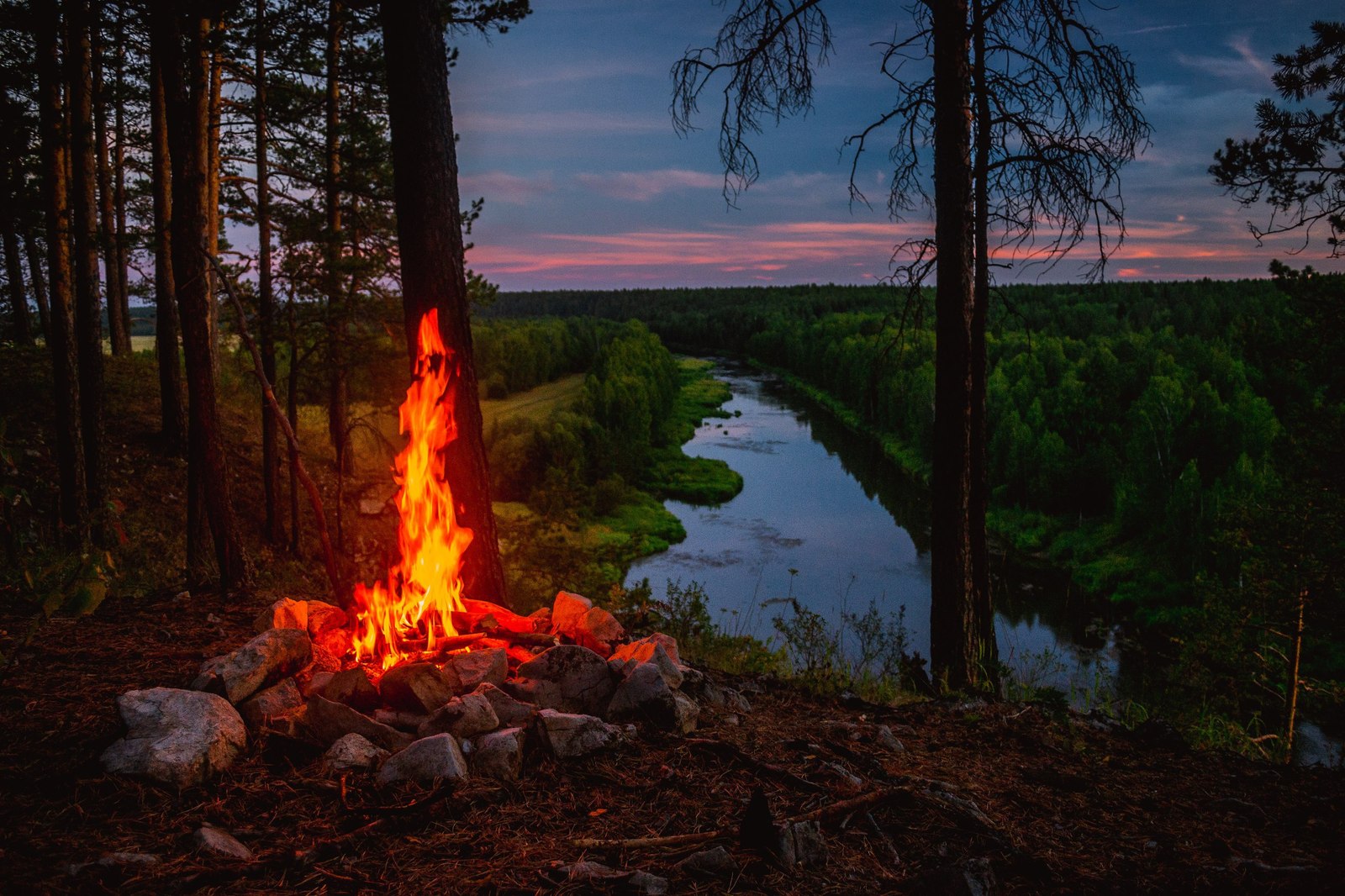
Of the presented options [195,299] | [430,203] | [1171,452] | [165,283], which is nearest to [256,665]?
[430,203]

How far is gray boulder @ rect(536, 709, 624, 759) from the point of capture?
396 centimetres

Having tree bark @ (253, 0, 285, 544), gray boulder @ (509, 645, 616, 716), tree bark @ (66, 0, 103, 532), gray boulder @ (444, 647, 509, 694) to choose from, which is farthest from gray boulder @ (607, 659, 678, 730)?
tree bark @ (253, 0, 285, 544)

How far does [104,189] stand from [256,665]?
66.7 feet

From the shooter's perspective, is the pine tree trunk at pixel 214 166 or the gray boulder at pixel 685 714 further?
the pine tree trunk at pixel 214 166

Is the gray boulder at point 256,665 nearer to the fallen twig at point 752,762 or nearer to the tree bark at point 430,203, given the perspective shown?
the tree bark at point 430,203

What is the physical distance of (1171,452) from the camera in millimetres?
36656

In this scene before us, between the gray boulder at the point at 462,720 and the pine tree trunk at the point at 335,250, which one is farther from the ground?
the pine tree trunk at the point at 335,250

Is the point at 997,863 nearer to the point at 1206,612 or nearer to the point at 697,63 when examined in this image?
the point at 697,63

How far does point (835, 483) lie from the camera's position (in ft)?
154

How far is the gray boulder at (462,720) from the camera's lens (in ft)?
13.0

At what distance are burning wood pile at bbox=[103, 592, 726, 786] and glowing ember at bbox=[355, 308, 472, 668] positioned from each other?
127 mm

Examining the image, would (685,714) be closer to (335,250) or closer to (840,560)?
(335,250)

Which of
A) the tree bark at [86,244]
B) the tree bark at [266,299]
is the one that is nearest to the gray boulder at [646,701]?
the tree bark at [86,244]

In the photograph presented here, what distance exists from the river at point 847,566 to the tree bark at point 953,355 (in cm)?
76
